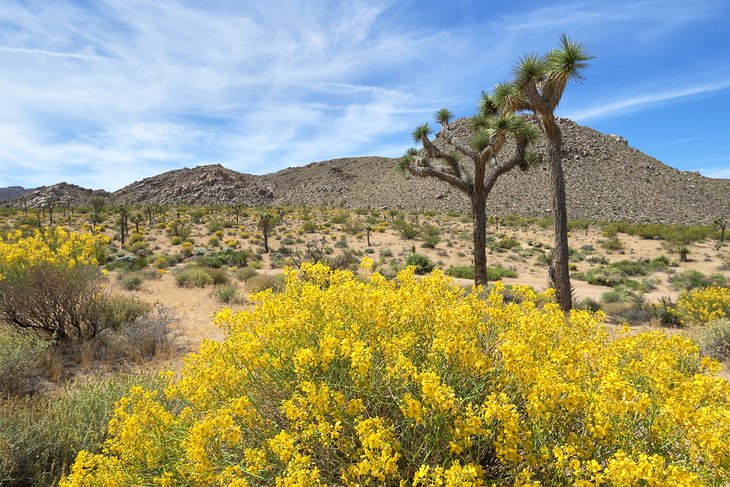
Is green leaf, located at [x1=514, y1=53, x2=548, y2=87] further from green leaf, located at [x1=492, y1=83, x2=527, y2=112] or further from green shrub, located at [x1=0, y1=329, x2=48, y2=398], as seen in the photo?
green shrub, located at [x1=0, y1=329, x2=48, y2=398]

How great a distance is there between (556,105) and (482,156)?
310 centimetres

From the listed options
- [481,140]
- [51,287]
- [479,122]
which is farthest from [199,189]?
[51,287]

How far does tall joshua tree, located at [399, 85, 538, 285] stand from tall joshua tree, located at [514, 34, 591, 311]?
78 centimetres

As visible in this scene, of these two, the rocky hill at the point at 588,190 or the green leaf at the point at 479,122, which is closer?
the green leaf at the point at 479,122

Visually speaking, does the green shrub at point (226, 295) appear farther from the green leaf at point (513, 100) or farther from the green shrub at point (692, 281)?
the green shrub at point (692, 281)

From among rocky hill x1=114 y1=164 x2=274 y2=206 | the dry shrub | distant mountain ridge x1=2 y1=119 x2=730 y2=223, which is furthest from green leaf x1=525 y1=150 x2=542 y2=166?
rocky hill x1=114 y1=164 x2=274 y2=206

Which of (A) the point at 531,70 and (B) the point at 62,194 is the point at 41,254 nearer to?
(A) the point at 531,70

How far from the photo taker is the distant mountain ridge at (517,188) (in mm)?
55000

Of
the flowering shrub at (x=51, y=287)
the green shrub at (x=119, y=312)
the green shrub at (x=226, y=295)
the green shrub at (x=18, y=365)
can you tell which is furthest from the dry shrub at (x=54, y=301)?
the green shrub at (x=226, y=295)

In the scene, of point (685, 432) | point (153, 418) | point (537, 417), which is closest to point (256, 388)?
point (153, 418)

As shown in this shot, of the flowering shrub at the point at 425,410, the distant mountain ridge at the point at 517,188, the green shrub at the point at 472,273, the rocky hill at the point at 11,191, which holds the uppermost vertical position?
the rocky hill at the point at 11,191

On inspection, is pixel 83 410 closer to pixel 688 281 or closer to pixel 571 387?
pixel 571 387

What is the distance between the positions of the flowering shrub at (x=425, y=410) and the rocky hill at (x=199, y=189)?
83642mm

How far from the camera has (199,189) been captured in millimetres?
90875
